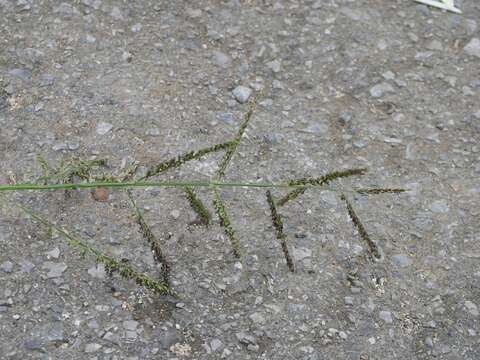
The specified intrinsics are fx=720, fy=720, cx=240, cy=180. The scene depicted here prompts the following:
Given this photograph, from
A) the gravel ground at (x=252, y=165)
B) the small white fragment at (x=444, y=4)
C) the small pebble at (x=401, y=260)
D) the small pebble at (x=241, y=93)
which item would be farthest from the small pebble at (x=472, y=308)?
the small white fragment at (x=444, y=4)

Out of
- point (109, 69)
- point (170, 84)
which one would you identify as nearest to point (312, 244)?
point (170, 84)

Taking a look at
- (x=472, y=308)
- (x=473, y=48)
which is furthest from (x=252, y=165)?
(x=473, y=48)

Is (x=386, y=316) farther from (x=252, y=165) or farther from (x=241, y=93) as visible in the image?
(x=241, y=93)

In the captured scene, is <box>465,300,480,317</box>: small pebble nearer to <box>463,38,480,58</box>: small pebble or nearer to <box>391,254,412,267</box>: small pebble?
<box>391,254,412,267</box>: small pebble

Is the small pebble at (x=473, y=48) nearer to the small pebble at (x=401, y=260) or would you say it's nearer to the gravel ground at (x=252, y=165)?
the gravel ground at (x=252, y=165)

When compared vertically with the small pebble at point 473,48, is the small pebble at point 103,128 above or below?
below

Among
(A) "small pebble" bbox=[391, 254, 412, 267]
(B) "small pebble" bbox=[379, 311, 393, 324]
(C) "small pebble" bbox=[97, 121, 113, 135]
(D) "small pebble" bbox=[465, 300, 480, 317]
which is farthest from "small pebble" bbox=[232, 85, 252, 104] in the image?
(D) "small pebble" bbox=[465, 300, 480, 317]

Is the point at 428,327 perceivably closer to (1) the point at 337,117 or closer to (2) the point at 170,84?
(1) the point at 337,117

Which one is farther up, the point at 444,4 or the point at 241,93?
the point at 444,4
